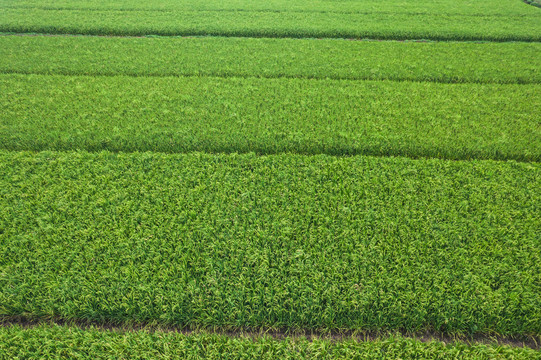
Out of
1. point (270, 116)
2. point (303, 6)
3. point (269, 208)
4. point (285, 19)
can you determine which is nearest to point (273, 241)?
point (269, 208)

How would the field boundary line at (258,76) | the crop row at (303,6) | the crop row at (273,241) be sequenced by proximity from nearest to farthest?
the crop row at (273,241)
the field boundary line at (258,76)
the crop row at (303,6)

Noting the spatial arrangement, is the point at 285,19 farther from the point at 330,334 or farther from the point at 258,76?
the point at 330,334

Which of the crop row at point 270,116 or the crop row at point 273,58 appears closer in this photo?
the crop row at point 270,116

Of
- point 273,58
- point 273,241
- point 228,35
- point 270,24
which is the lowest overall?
point 273,241

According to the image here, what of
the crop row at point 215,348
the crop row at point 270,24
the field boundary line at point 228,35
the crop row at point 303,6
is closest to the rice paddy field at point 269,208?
the crop row at point 215,348

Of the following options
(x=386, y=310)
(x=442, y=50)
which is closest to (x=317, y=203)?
(x=386, y=310)

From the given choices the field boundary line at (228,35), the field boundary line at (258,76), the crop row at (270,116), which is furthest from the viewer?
the field boundary line at (228,35)

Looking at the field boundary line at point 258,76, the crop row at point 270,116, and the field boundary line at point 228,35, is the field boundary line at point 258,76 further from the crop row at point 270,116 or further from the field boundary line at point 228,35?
the field boundary line at point 228,35
